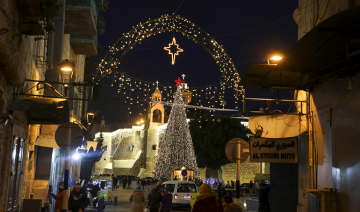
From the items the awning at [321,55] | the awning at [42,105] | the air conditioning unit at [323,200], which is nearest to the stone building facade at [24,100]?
the awning at [42,105]

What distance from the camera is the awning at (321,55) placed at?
582 cm

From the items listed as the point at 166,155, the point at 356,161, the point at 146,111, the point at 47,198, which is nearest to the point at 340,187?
the point at 356,161

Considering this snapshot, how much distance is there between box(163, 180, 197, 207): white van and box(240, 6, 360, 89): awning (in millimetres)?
10703

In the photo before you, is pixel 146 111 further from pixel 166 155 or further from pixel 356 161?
pixel 356 161

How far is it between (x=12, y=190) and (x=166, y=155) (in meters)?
35.0

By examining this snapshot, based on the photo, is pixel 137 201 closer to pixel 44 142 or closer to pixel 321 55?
pixel 44 142

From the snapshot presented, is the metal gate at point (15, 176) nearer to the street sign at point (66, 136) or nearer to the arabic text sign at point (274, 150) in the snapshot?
the street sign at point (66, 136)

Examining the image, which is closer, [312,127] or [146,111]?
[312,127]

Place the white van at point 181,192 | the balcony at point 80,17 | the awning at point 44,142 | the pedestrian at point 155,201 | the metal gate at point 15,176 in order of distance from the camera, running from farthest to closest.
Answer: the white van at point 181,192 < the balcony at point 80,17 < the awning at point 44,142 < the pedestrian at point 155,201 < the metal gate at point 15,176

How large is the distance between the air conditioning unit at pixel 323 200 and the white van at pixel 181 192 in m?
11.2

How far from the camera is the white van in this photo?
18.5m

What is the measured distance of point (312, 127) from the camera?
977 cm

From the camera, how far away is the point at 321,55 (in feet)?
23.7

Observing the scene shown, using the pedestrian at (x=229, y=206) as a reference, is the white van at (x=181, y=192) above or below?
below
